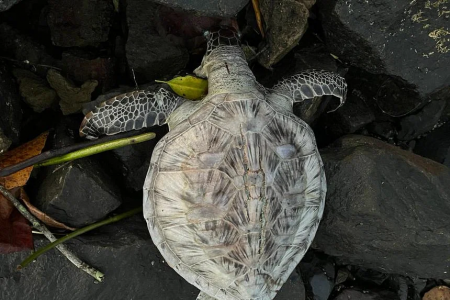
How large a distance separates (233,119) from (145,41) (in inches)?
36.8

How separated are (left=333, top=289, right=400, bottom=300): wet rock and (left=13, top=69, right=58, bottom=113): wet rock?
263 cm

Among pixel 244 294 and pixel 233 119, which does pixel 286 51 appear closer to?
pixel 233 119

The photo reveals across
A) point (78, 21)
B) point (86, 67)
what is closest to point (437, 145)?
point (86, 67)

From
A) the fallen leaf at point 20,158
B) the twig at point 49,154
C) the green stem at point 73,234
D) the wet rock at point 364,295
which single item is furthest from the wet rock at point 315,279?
the fallen leaf at point 20,158

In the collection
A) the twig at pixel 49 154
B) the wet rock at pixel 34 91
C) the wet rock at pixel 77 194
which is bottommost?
the wet rock at pixel 77 194

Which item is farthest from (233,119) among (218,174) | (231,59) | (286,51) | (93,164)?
(93,164)

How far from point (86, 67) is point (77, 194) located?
87 centimetres

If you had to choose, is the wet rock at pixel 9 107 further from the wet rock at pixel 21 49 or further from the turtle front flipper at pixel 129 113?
the turtle front flipper at pixel 129 113

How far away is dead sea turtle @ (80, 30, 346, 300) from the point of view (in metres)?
2.67

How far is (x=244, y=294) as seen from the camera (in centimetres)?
277

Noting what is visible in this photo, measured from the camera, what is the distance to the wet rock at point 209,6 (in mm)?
2705

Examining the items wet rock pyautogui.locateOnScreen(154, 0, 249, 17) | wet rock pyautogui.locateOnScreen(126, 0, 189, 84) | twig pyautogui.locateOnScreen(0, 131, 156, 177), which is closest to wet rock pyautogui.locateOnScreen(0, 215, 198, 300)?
twig pyautogui.locateOnScreen(0, 131, 156, 177)

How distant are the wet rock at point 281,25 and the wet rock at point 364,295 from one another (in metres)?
1.91

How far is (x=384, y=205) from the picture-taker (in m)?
3.26
